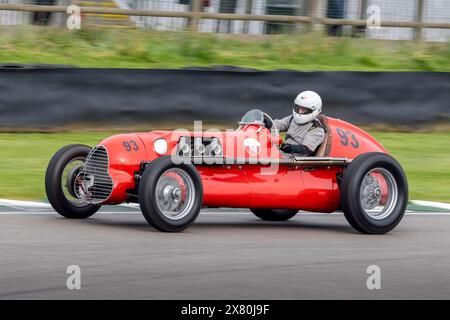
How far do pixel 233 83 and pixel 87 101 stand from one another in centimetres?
203

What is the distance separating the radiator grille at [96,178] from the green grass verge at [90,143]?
194 centimetres

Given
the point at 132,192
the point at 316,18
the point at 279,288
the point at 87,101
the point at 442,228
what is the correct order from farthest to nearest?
the point at 316,18
the point at 87,101
the point at 442,228
the point at 132,192
the point at 279,288

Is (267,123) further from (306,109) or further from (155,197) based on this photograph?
(155,197)

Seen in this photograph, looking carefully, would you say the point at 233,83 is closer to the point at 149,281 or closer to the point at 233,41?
the point at 233,41

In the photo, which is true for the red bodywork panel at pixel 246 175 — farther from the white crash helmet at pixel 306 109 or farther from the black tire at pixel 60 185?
the black tire at pixel 60 185

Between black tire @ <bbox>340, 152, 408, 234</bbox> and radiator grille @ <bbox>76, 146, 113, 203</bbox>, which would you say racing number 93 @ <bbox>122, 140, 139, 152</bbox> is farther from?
black tire @ <bbox>340, 152, 408, 234</bbox>

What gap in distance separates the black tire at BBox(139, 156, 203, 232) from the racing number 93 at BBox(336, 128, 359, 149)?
1729 millimetres

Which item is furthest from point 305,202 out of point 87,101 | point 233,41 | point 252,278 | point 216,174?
point 233,41

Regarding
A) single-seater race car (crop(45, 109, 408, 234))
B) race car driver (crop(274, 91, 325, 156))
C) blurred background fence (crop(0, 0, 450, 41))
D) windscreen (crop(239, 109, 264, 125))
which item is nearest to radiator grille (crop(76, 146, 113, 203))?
single-seater race car (crop(45, 109, 408, 234))

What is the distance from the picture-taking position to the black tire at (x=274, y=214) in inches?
415

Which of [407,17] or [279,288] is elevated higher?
[407,17]

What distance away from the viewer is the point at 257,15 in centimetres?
1836

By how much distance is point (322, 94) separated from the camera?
15781 mm

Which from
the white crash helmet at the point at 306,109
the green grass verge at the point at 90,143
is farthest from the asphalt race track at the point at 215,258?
the green grass verge at the point at 90,143
